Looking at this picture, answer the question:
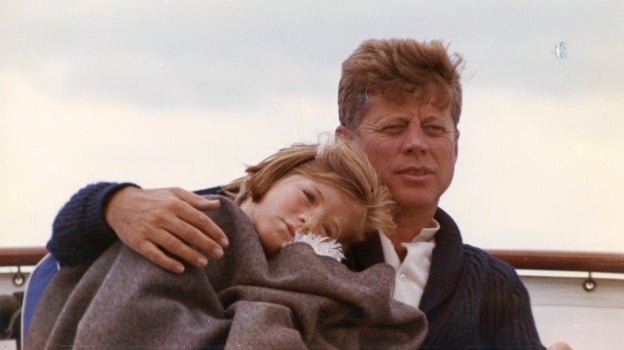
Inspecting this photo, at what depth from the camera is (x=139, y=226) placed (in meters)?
1.07

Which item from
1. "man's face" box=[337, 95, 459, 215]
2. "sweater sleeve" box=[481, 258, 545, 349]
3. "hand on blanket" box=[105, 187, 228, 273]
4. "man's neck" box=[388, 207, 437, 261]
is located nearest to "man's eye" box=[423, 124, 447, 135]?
"man's face" box=[337, 95, 459, 215]

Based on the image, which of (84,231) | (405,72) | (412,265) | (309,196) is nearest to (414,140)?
(405,72)

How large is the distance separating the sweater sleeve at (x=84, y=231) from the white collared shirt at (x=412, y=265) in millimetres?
512

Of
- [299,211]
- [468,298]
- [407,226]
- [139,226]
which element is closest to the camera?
[139,226]

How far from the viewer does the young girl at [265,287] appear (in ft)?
3.31

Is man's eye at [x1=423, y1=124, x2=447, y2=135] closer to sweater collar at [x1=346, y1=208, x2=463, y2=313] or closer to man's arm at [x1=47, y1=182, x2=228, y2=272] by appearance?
sweater collar at [x1=346, y1=208, x2=463, y2=313]

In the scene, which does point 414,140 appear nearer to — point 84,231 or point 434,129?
point 434,129

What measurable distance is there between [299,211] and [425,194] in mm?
340

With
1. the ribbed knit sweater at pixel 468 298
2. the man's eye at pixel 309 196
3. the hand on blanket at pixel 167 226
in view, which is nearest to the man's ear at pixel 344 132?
the ribbed knit sweater at pixel 468 298

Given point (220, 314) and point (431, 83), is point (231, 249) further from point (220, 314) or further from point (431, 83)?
point (431, 83)

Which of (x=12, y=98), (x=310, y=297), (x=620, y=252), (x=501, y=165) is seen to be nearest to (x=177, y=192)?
(x=310, y=297)

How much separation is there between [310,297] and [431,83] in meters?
0.55

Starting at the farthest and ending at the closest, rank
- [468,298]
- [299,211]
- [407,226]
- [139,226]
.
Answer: [407,226] → [468,298] → [299,211] → [139,226]

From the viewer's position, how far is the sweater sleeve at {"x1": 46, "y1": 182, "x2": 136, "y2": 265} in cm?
111
